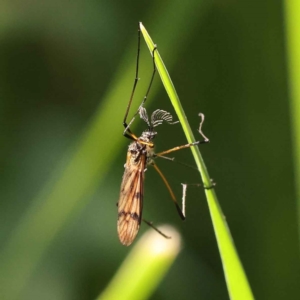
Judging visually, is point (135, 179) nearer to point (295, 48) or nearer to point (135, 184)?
point (135, 184)

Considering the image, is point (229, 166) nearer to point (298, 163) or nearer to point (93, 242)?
point (93, 242)

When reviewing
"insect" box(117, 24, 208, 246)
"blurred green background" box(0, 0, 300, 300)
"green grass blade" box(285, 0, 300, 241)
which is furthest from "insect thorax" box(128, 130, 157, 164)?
"green grass blade" box(285, 0, 300, 241)

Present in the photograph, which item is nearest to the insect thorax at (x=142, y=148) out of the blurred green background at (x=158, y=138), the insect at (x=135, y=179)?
the insect at (x=135, y=179)

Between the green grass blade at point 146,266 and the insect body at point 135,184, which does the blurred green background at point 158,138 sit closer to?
the insect body at point 135,184

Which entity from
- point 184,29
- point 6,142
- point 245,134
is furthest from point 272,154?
point 6,142

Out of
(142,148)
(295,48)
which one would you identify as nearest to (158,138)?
(142,148)

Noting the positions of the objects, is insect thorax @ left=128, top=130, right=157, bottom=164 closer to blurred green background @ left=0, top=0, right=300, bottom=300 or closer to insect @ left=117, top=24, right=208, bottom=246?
insect @ left=117, top=24, right=208, bottom=246

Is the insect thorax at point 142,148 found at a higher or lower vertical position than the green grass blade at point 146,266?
higher
